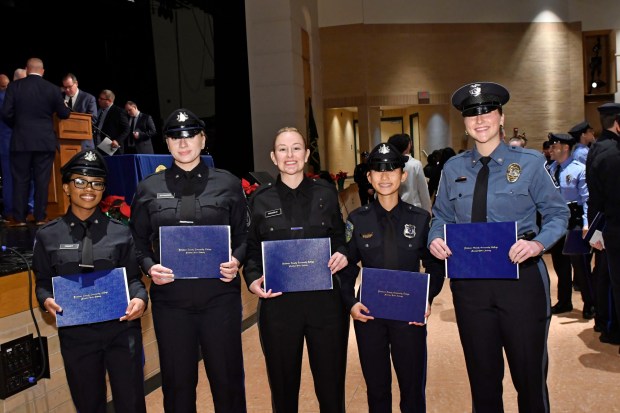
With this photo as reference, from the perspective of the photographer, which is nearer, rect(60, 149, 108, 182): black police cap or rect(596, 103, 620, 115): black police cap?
rect(60, 149, 108, 182): black police cap

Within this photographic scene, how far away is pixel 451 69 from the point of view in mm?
16875

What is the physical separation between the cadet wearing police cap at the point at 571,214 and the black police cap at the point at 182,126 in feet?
13.0

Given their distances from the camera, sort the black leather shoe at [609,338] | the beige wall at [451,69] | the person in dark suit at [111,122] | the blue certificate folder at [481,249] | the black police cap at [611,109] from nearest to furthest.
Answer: the blue certificate folder at [481,249], the black police cap at [611,109], the black leather shoe at [609,338], the person in dark suit at [111,122], the beige wall at [451,69]

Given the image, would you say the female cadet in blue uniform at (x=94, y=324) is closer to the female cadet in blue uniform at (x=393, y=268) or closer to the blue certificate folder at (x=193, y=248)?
the blue certificate folder at (x=193, y=248)

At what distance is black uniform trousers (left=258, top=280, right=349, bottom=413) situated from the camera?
8.95 ft

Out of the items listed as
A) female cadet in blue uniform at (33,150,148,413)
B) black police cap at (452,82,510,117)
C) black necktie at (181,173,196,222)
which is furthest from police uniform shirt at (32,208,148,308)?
black police cap at (452,82,510,117)

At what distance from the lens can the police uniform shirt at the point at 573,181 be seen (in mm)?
5457

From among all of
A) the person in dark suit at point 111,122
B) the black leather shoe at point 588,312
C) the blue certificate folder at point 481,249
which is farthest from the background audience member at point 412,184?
the person in dark suit at point 111,122

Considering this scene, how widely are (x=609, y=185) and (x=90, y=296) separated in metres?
3.32

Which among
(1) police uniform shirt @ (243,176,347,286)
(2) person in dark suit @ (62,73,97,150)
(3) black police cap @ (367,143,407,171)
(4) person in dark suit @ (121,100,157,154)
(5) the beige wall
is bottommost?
(1) police uniform shirt @ (243,176,347,286)

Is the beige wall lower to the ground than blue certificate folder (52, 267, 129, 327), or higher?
higher

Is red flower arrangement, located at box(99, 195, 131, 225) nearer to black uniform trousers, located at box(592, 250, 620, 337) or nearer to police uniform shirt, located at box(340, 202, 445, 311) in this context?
police uniform shirt, located at box(340, 202, 445, 311)

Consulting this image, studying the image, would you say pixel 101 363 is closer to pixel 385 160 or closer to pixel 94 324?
pixel 94 324

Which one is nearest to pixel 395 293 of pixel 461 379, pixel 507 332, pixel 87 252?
pixel 507 332
